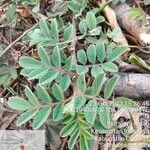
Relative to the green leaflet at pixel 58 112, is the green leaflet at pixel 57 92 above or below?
above

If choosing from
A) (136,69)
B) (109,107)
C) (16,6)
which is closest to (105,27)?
(136,69)

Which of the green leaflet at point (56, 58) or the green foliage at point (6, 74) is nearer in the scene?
the green leaflet at point (56, 58)

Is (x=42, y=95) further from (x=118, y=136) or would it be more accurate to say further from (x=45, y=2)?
(x=45, y=2)

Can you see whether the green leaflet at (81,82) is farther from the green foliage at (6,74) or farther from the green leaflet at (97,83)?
the green foliage at (6,74)

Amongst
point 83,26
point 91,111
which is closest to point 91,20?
point 83,26

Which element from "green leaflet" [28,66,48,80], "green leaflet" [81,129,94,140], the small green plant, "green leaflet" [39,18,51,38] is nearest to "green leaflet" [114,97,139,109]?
the small green plant

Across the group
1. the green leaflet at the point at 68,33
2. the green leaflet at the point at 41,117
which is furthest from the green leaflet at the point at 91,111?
the green leaflet at the point at 68,33

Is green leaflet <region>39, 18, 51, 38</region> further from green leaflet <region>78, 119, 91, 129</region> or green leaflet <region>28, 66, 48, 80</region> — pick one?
green leaflet <region>78, 119, 91, 129</region>
